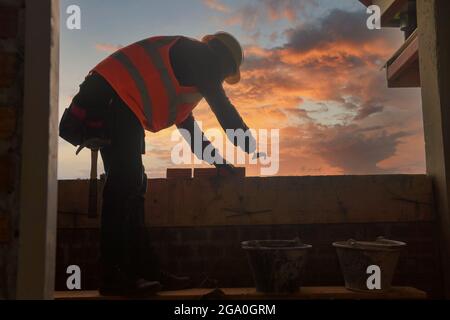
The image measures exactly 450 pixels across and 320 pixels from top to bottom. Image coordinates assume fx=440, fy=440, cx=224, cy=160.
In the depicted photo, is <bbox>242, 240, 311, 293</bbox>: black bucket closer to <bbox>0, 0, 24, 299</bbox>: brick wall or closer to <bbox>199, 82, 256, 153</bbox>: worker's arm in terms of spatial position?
<bbox>199, 82, 256, 153</bbox>: worker's arm

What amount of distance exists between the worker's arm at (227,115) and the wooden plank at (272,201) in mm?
631

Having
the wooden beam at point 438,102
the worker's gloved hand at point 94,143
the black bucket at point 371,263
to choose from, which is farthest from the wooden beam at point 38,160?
the wooden beam at point 438,102

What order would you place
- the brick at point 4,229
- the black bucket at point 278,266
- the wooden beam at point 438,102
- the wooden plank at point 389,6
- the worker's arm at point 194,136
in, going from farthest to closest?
1. the wooden plank at point 389,6
2. the worker's arm at point 194,136
3. the wooden beam at point 438,102
4. the black bucket at point 278,266
5. the brick at point 4,229

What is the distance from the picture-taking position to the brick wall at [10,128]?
1.57m

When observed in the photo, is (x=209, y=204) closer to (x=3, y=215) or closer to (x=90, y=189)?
(x=90, y=189)

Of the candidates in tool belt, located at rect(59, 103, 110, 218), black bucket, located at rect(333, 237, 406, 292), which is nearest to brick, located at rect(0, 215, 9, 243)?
tool belt, located at rect(59, 103, 110, 218)

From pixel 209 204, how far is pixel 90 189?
98 centimetres

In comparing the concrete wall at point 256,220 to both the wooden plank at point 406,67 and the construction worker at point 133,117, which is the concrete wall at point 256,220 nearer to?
the construction worker at point 133,117

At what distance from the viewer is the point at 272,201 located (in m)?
3.78

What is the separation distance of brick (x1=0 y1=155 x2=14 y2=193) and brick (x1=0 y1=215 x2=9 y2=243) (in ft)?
0.33
